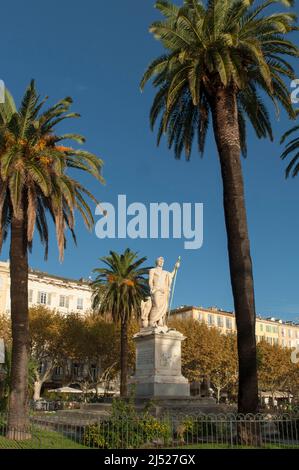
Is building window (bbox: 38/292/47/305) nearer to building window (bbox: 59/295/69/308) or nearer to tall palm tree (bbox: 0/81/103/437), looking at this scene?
building window (bbox: 59/295/69/308)

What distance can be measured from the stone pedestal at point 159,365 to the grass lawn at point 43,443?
28.1ft

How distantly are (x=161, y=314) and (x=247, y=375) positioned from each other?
10561 millimetres

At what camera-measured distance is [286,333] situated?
11719 cm

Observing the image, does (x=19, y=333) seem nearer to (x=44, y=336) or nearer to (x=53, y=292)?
(x=44, y=336)

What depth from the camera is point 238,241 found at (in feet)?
56.9

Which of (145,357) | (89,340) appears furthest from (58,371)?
(145,357)

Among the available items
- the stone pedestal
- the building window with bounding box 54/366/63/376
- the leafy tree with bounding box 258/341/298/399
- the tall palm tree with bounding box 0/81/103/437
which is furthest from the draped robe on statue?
the building window with bounding box 54/366/63/376

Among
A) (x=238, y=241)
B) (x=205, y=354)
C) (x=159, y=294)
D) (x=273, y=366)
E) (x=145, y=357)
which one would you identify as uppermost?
(x=238, y=241)

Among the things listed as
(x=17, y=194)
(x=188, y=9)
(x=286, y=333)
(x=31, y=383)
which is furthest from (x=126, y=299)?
(x=286, y=333)

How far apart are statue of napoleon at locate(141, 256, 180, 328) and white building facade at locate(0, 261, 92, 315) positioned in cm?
4959

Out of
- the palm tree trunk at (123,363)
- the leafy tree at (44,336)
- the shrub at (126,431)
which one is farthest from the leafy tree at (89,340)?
the shrub at (126,431)

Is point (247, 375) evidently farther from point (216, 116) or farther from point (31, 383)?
point (31, 383)

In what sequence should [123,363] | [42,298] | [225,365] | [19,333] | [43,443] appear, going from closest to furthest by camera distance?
[43,443], [19,333], [123,363], [225,365], [42,298]

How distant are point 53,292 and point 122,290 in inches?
1540
